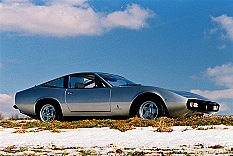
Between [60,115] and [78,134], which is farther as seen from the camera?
[60,115]

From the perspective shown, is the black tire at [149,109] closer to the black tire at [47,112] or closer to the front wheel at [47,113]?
the black tire at [47,112]

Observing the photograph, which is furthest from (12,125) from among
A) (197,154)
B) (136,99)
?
(197,154)

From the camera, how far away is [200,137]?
7395mm

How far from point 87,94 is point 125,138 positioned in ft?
10.9

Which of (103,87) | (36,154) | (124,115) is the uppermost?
(103,87)

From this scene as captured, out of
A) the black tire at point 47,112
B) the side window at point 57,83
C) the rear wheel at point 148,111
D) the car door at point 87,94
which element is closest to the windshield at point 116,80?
the car door at point 87,94

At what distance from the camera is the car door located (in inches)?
411

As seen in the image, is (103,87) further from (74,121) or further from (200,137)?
(200,137)

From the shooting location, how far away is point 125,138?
Result: 768 centimetres

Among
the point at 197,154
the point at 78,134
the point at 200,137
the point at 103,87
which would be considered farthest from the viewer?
the point at 103,87

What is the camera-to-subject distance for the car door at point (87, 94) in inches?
411

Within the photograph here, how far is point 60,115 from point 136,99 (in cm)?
273

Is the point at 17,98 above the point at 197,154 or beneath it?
above

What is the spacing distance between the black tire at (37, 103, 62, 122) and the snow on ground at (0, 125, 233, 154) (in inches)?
81.7
